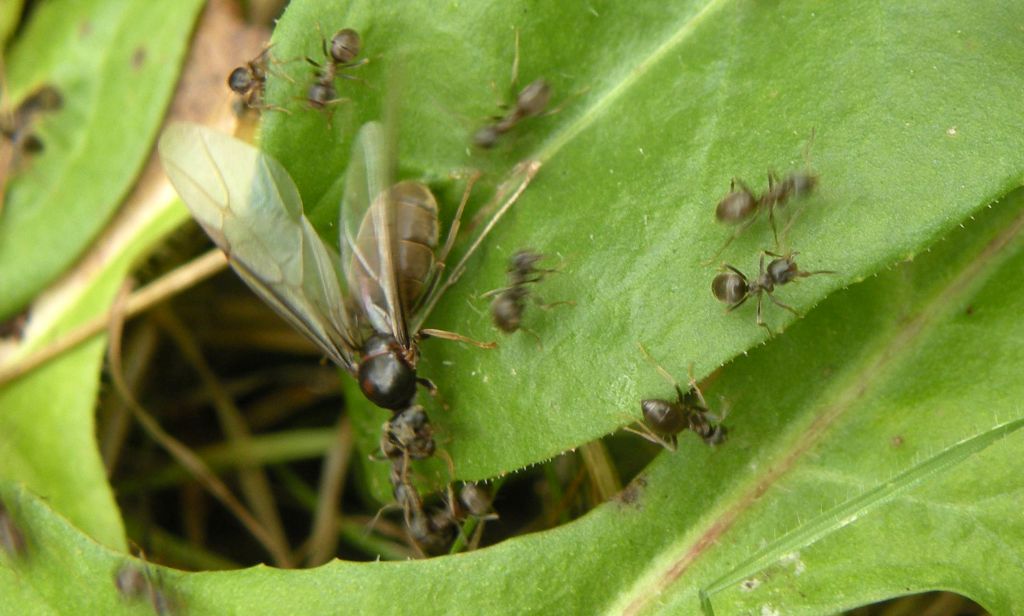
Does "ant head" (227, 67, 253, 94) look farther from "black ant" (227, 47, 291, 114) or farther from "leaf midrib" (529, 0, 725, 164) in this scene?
"leaf midrib" (529, 0, 725, 164)

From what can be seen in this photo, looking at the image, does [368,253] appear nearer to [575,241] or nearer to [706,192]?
[575,241]

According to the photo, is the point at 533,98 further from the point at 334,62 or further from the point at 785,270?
the point at 785,270

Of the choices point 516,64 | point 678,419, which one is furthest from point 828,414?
point 516,64

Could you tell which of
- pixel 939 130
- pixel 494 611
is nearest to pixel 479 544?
pixel 494 611

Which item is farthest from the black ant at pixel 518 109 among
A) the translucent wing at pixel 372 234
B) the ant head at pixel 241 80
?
the ant head at pixel 241 80

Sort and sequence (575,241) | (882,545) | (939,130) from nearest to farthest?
(939,130)
(882,545)
(575,241)

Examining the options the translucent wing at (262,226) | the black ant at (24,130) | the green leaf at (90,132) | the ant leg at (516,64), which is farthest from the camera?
the black ant at (24,130)

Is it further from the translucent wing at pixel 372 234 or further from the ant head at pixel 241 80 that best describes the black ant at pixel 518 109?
the ant head at pixel 241 80
